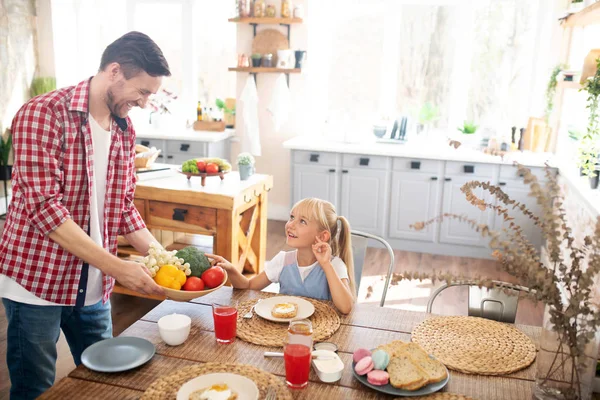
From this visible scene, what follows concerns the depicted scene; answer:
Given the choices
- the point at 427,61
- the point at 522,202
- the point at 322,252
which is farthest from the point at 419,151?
the point at 322,252

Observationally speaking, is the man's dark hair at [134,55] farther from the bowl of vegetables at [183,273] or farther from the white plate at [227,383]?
the white plate at [227,383]

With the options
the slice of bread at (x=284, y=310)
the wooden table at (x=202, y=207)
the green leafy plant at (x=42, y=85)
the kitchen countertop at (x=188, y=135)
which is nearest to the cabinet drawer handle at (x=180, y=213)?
the wooden table at (x=202, y=207)

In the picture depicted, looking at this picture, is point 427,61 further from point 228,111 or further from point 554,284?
point 554,284

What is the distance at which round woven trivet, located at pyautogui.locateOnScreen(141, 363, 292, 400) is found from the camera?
127 centimetres

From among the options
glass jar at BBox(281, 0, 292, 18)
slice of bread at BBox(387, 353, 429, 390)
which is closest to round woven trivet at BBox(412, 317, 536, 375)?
slice of bread at BBox(387, 353, 429, 390)

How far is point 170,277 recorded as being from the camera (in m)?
1.61

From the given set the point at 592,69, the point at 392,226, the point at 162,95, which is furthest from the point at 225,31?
the point at 592,69

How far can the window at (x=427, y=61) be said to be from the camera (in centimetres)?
484

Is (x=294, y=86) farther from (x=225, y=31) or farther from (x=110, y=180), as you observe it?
(x=110, y=180)

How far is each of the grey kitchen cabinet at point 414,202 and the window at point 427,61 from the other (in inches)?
26.8

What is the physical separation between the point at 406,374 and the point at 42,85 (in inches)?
207

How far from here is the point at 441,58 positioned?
16.5ft

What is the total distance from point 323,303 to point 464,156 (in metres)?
2.95

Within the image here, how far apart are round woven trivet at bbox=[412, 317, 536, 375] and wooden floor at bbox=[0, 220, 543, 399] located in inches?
42.4
